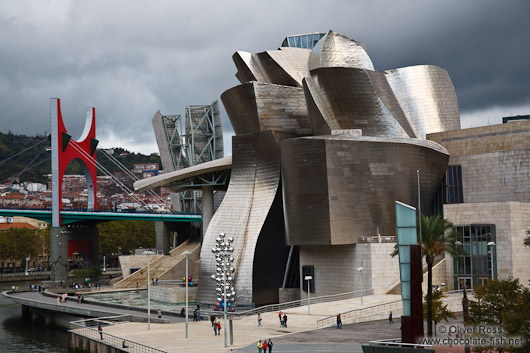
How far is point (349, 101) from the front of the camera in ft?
157

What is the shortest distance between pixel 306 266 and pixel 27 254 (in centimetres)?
6746

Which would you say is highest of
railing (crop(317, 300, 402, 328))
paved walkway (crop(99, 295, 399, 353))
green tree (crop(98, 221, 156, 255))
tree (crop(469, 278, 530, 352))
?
green tree (crop(98, 221, 156, 255))

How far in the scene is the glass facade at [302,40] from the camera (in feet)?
235

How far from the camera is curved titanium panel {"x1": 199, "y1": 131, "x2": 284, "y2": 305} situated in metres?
47.9

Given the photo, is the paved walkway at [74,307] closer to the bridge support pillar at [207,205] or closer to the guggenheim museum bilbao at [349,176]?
the guggenheim museum bilbao at [349,176]

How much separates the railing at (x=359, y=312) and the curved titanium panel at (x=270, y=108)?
1721 centimetres

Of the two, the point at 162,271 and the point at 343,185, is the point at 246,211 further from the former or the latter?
the point at 162,271

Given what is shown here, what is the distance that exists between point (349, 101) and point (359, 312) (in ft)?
54.8

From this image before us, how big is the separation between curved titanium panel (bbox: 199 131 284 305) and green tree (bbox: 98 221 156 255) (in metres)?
65.1

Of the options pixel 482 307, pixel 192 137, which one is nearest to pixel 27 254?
pixel 192 137

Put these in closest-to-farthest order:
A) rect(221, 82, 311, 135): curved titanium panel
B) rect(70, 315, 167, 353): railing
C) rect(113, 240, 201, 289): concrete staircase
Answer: rect(70, 315, 167, 353): railing → rect(221, 82, 311, 135): curved titanium panel → rect(113, 240, 201, 289): concrete staircase

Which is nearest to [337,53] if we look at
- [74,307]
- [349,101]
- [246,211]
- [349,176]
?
[349,101]

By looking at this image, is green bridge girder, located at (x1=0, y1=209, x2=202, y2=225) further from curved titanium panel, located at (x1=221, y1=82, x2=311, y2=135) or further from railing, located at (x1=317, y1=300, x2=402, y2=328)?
railing, located at (x1=317, y1=300, x2=402, y2=328)

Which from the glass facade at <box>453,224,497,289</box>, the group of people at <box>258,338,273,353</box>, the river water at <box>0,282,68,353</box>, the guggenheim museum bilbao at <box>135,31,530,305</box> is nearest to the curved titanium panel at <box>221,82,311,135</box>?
the guggenheim museum bilbao at <box>135,31,530,305</box>
